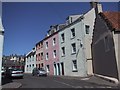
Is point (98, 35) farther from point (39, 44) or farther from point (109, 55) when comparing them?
point (39, 44)

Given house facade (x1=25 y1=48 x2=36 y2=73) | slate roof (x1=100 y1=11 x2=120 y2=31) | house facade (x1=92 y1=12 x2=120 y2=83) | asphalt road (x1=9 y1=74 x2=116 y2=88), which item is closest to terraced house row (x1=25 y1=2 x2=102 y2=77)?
house facade (x1=92 y1=12 x2=120 y2=83)

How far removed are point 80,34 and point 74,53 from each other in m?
3.06

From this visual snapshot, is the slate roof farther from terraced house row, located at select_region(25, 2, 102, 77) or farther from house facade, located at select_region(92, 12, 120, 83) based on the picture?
terraced house row, located at select_region(25, 2, 102, 77)

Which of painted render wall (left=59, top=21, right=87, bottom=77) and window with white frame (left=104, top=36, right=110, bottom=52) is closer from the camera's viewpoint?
window with white frame (left=104, top=36, right=110, bottom=52)

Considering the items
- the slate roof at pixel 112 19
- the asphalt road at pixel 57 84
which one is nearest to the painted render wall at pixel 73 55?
the slate roof at pixel 112 19

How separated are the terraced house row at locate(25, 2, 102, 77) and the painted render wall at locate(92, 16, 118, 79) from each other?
7.73ft

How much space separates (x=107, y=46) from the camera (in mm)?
21875

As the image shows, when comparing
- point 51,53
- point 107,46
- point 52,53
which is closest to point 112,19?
point 107,46

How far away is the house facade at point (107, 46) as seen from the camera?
19703 millimetres

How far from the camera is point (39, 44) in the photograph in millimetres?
50969

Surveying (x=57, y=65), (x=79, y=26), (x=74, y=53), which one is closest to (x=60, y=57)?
(x=57, y=65)

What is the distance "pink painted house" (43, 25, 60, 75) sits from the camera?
39344mm

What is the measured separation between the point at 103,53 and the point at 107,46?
171 centimetres

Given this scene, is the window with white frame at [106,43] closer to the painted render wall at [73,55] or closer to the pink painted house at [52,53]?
the painted render wall at [73,55]
